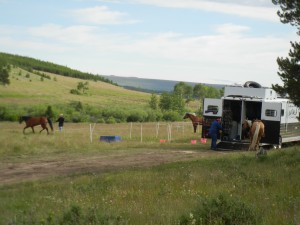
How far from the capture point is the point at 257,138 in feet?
73.6

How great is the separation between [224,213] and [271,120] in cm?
1690

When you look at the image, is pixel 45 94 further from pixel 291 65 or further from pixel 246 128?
pixel 291 65

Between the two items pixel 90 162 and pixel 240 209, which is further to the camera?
pixel 90 162

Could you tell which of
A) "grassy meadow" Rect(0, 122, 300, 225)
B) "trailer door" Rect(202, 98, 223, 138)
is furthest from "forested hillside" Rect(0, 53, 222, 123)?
"grassy meadow" Rect(0, 122, 300, 225)

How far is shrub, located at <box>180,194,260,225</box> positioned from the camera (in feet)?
23.1

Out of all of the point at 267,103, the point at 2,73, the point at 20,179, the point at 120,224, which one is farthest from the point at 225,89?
the point at 2,73

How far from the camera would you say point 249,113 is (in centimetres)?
2519

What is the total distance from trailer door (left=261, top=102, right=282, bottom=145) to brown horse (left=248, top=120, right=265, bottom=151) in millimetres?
1085

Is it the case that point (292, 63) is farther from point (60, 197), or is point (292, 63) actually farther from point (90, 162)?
point (60, 197)

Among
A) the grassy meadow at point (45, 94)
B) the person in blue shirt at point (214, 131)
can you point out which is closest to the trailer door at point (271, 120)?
the person in blue shirt at point (214, 131)

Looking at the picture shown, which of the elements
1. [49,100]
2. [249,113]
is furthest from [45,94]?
[249,113]

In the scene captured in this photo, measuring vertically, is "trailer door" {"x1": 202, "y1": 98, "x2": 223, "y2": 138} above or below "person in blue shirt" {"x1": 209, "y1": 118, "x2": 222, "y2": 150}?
above

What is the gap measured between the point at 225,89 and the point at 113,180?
13217 millimetres

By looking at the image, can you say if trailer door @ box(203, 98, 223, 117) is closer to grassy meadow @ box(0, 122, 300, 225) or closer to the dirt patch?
the dirt patch
